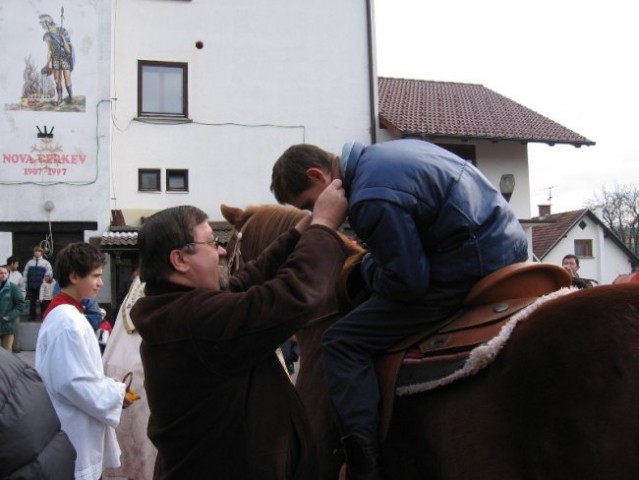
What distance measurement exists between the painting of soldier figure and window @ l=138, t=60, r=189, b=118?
196 cm

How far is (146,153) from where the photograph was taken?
15.2 m

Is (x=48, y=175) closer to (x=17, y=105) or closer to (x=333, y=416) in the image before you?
(x=17, y=105)

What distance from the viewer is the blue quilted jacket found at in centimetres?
206

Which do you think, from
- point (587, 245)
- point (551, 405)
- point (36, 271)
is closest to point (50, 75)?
point (36, 271)

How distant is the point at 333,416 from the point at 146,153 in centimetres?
1382

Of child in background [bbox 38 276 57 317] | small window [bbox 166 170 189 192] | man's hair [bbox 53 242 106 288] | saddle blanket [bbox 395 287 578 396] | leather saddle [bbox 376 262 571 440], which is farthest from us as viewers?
small window [bbox 166 170 189 192]

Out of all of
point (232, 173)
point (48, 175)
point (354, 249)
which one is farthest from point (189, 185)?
point (354, 249)

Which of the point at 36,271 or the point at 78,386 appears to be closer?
the point at 78,386

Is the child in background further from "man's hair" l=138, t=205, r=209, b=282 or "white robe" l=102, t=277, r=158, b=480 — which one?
"man's hair" l=138, t=205, r=209, b=282

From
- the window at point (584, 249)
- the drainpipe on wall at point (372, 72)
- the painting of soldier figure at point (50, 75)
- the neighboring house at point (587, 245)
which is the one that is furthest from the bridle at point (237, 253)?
the window at point (584, 249)

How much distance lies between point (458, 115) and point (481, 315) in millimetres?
17879

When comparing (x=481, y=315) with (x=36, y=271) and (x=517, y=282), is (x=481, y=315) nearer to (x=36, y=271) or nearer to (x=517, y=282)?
(x=517, y=282)

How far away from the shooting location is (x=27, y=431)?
1.70 meters

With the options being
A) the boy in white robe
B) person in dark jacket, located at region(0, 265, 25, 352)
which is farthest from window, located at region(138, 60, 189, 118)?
the boy in white robe
